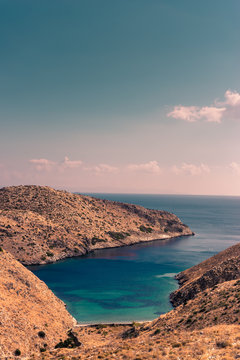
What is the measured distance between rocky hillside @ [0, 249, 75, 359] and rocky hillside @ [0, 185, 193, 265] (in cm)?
5200

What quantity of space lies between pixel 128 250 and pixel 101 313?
262ft

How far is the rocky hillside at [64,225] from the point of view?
11450 cm

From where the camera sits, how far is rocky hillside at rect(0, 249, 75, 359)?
4006cm

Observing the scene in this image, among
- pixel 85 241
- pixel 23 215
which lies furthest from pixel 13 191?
pixel 85 241

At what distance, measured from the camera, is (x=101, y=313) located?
61.7 m

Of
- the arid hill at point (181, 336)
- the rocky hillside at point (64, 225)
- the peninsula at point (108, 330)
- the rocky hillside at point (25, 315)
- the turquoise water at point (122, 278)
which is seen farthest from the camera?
the rocky hillside at point (64, 225)

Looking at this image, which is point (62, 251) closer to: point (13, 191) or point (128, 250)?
→ point (128, 250)

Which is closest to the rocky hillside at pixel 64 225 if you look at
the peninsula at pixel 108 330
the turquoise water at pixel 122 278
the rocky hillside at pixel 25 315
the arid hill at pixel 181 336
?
the turquoise water at pixel 122 278

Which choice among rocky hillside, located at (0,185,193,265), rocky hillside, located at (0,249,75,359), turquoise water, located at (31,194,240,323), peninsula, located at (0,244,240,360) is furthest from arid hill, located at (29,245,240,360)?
rocky hillside, located at (0,185,193,265)

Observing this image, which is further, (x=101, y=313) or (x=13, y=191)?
(x=13, y=191)

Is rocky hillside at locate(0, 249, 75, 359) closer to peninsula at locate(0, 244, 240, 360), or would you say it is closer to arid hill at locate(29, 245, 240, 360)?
peninsula at locate(0, 244, 240, 360)

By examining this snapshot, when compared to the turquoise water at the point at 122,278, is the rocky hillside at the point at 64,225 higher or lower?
higher

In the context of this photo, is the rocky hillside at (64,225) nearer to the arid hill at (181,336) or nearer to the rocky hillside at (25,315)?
the rocky hillside at (25,315)

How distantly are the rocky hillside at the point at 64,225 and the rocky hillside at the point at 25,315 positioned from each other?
5200 centimetres
